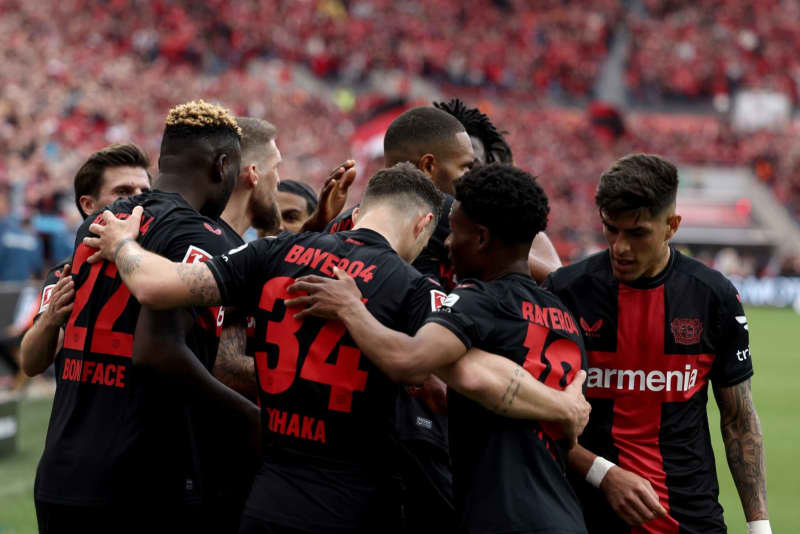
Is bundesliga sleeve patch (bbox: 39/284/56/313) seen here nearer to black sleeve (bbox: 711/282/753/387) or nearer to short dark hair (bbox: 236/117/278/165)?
short dark hair (bbox: 236/117/278/165)

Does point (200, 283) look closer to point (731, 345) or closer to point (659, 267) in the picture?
point (659, 267)

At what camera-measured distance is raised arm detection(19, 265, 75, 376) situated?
3.92 metres

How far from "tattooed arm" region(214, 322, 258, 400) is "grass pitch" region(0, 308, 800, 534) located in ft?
10.7

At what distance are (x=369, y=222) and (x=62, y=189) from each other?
52.5 ft

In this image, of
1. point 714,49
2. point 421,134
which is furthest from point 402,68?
point 421,134

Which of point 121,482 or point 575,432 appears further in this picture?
point 121,482

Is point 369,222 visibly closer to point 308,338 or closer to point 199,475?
point 308,338

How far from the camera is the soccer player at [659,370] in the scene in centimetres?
381

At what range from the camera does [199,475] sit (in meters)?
3.88

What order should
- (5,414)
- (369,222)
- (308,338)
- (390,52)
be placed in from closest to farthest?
(308,338)
(369,222)
(5,414)
(390,52)

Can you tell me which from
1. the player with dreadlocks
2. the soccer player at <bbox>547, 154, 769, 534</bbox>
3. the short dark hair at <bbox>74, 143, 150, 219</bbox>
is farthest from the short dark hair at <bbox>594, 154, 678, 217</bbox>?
the short dark hair at <bbox>74, 143, 150, 219</bbox>

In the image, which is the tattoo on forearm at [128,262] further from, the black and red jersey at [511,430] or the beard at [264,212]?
the beard at [264,212]

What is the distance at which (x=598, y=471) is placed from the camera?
376 cm

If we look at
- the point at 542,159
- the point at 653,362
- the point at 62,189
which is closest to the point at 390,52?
the point at 542,159
